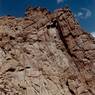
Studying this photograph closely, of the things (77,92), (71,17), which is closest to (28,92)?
(77,92)

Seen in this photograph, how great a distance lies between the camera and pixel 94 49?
4841 cm

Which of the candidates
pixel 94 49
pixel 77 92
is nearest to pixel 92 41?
pixel 94 49

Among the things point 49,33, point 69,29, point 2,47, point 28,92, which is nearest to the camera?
Result: point 28,92

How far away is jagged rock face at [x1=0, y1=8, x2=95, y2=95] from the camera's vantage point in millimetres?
41625

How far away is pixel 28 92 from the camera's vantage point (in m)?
40.7

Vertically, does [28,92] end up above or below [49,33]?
below

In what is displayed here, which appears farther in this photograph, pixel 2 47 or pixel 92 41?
pixel 92 41

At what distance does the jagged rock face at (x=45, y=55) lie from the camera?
41.6 metres

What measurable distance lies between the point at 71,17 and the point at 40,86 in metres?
16.1

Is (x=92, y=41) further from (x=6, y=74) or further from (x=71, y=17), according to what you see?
(x=6, y=74)

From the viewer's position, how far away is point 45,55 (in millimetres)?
45125

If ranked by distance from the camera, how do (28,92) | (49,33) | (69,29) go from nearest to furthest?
(28,92) < (49,33) < (69,29)

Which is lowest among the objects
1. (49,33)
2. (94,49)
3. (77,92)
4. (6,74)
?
(77,92)

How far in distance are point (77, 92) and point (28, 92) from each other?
7557mm
